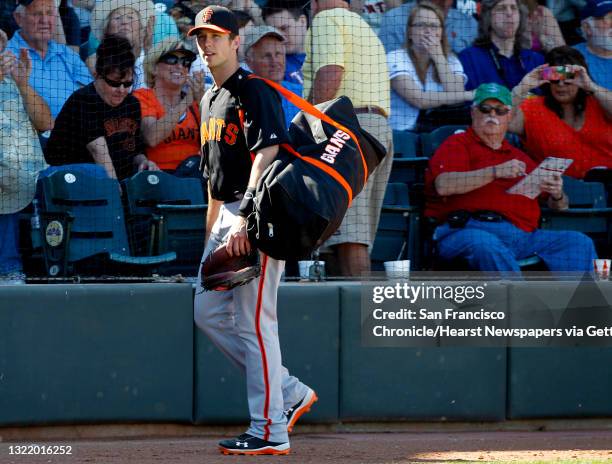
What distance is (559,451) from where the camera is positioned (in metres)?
4.93

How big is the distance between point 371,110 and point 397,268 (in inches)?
51.5

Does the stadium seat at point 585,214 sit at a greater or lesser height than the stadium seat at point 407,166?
lesser

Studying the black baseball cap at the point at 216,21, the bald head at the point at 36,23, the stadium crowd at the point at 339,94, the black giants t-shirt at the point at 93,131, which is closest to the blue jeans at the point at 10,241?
the stadium crowd at the point at 339,94

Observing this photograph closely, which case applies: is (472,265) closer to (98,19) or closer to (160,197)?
(160,197)

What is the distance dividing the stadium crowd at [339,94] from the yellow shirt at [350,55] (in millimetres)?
10

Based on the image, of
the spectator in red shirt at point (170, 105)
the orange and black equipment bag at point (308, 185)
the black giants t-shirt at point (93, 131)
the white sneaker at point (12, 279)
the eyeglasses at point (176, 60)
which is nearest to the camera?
the orange and black equipment bag at point (308, 185)

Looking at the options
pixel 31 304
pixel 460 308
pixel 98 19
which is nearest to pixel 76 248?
pixel 31 304

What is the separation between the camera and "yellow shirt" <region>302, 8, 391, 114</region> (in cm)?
664

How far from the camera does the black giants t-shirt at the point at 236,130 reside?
13.4ft

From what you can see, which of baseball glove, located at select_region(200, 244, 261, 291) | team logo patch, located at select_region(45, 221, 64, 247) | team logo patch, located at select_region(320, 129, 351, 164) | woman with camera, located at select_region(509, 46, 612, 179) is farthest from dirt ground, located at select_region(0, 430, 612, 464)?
woman with camera, located at select_region(509, 46, 612, 179)

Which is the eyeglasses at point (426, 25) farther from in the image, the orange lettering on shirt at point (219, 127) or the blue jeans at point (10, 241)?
the orange lettering on shirt at point (219, 127)

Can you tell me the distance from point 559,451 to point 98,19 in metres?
4.16

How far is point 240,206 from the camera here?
4074 millimetres

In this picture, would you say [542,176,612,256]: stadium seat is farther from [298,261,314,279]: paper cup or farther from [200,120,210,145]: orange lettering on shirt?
[200,120,210,145]: orange lettering on shirt
